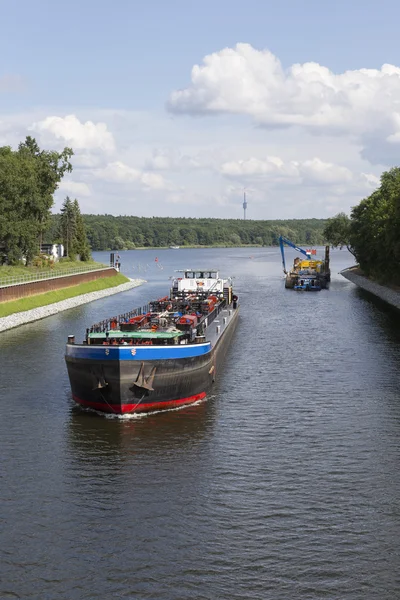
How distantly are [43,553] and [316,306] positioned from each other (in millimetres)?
74915

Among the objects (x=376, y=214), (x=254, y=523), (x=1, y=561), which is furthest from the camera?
(x=376, y=214)

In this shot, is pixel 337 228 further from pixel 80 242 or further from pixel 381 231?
pixel 381 231

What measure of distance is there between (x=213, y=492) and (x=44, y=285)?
226 ft

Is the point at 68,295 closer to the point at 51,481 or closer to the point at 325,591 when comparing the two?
the point at 51,481

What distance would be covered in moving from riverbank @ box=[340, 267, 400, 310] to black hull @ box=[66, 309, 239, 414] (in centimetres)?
5652

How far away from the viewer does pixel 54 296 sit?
91.9 meters

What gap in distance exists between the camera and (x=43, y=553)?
20609 mm

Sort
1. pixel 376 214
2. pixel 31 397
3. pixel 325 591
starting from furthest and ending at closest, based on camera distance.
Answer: pixel 376 214 → pixel 31 397 → pixel 325 591

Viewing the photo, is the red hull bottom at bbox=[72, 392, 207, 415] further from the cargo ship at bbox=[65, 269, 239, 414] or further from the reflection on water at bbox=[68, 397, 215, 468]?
the reflection on water at bbox=[68, 397, 215, 468]

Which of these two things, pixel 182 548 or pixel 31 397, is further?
pixel 31 397

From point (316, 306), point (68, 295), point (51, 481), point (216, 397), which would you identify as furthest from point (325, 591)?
point (68, 295)

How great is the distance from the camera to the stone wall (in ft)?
253

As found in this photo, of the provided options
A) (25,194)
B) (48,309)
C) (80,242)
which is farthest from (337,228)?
(48,309)

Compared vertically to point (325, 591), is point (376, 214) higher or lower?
higher
